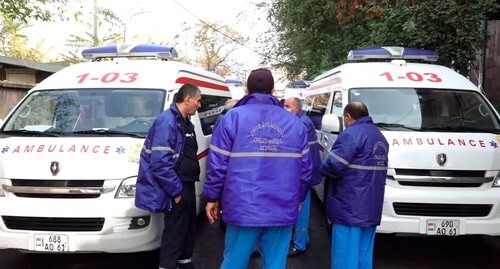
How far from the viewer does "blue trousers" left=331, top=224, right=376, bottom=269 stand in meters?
3.84

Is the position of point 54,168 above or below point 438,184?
above

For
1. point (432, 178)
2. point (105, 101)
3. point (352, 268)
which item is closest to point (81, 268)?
point (105, 101)

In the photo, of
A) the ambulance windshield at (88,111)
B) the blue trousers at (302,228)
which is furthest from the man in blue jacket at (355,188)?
the ambulance windshield at (88,111)

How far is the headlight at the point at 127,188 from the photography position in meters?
4.06


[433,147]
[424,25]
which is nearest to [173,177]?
[433,147]

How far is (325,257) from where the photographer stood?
5.16m

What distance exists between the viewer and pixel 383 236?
19.5 ft

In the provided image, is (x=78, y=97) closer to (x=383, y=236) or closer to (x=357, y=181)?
(x=357, y=181)

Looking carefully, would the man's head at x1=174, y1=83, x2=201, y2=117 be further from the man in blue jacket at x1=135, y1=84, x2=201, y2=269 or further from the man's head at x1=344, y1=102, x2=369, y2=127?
the man's head at x1=344, y1=102, x2=369, y2=127

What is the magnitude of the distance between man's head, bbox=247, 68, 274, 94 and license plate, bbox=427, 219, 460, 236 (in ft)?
7.85

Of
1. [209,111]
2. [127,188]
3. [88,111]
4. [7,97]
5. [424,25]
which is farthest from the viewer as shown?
[7,97]

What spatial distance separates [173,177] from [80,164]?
90cm

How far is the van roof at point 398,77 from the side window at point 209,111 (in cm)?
178

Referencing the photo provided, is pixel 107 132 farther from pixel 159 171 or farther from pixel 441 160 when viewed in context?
pixel 441 160
